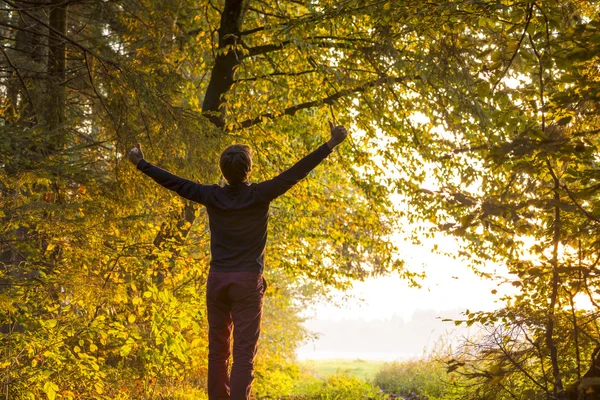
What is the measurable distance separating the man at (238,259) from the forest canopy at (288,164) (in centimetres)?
116

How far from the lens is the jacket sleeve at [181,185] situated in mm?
4051

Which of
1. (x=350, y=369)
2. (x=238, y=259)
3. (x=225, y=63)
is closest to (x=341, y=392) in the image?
(x=225, y=63)

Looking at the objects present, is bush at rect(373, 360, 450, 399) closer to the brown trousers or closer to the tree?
the tree

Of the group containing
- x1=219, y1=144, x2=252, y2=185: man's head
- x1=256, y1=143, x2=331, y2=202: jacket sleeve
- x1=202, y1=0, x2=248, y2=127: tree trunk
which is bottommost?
x1=256, y1=143, x2=331, y2=202: jacket sleeve

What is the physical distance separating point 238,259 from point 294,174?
68 cm

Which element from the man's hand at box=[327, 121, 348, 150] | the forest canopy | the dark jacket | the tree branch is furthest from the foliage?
the man's hand at box=[327, 121, 348, 150]

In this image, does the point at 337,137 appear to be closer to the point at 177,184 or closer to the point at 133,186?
the point at 177,184

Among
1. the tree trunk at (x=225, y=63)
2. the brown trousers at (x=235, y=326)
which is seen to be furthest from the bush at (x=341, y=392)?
the brown trousers at (x=235, y=326)

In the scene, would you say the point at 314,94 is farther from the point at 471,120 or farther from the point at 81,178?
the point at 81,178

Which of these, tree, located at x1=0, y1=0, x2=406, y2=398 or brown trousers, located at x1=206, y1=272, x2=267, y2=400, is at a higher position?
tree, located at x1=0, y1=0, x2=406, y2=398

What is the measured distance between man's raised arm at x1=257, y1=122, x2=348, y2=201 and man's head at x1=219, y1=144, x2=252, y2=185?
0.70 feet

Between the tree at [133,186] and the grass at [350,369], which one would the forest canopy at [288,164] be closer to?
the tree at [133,186]

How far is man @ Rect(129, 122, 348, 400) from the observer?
3803 millimetres

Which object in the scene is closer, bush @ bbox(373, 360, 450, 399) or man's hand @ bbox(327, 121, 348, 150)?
man's hand @ bbox(327, 121, 348, 150)
